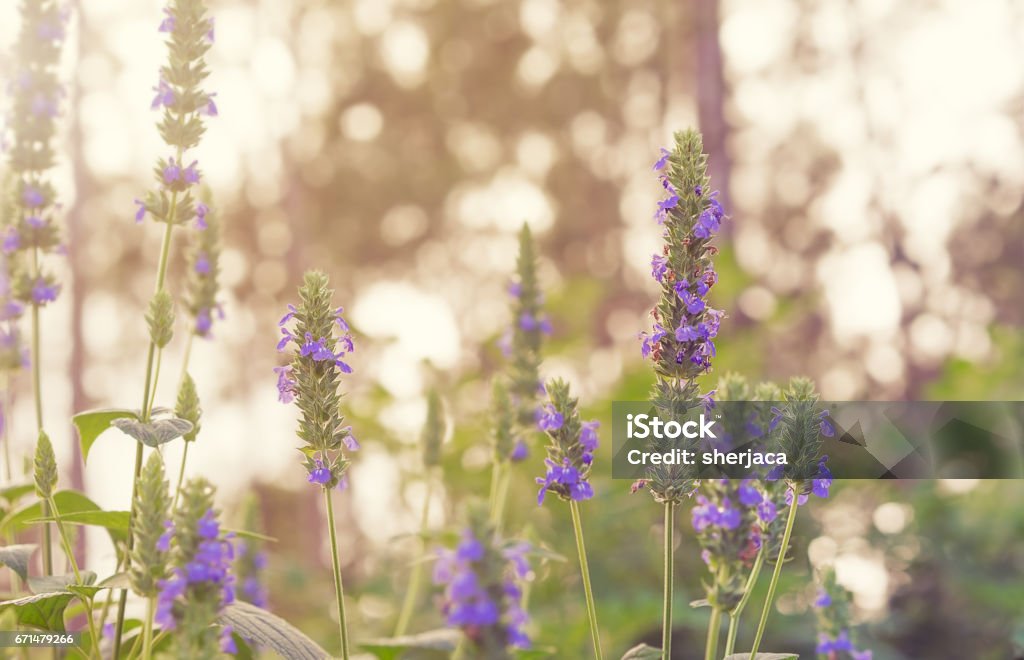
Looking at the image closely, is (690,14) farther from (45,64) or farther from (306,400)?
(306,400)

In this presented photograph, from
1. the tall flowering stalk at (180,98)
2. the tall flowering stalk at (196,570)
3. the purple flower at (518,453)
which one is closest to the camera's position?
the tall flowering stalk at (196,570)

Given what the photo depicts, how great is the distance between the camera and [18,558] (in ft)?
6.83

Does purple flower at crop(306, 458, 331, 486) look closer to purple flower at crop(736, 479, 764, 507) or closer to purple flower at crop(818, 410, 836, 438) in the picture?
purple flower at crop(736, 479, 764, 507)

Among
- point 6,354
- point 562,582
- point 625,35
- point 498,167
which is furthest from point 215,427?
point 6,354

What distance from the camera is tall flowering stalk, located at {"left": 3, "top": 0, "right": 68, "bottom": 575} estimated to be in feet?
8.66

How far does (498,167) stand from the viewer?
13.6 metres

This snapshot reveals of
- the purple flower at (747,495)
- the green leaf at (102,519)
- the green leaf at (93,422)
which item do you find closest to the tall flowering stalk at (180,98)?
the green leaf at (93,422)

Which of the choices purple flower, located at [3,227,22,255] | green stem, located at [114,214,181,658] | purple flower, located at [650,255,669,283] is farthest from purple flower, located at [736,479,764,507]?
purple flower, located at [3,227,22,255]

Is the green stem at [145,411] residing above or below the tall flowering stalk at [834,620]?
above

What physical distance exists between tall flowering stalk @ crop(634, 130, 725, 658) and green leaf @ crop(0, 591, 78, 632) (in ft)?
4.47

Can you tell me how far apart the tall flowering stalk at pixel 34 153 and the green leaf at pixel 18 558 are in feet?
2.00

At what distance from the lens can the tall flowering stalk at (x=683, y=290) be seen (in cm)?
194

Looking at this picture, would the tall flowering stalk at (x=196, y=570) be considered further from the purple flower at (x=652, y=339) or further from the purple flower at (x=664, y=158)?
the purple flower at (x=664, y=158)

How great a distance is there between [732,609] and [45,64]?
2510 mm
